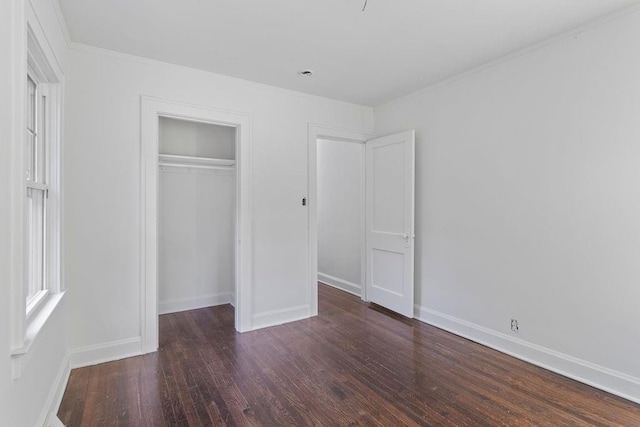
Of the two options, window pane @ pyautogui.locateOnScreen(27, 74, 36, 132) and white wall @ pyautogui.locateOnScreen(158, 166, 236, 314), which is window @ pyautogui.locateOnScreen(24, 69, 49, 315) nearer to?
window pane @ pyautogui.locateOnScreen(27, 74, 36, 132)

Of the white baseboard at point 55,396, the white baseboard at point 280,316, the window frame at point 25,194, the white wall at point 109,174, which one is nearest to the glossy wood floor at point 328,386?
the white baseboard at point 55,396

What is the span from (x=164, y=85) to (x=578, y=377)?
415cm

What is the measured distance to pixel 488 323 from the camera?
3.14 meters

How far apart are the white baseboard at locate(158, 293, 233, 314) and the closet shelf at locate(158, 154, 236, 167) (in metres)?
1.64

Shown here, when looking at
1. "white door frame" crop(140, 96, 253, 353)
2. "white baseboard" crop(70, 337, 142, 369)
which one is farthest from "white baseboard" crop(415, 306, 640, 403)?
"white baseboard" crop(70, 337, 142, 369)

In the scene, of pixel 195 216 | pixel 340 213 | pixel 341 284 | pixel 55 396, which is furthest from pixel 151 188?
pixel 341 284

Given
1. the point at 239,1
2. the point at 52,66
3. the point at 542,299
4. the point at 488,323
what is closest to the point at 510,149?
the point at 542,299

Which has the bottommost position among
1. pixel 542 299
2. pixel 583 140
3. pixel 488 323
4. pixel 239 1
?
pixel 488 323

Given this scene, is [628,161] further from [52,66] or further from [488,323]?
[52,66]

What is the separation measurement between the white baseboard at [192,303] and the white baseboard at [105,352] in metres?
1.07

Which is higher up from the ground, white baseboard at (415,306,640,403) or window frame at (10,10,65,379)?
window frame at (10,10,65,379)

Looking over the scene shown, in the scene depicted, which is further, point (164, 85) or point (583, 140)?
point (164, 85)

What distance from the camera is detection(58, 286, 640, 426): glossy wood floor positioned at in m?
2.08

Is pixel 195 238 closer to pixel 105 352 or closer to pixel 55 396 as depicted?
pixel 105 352
